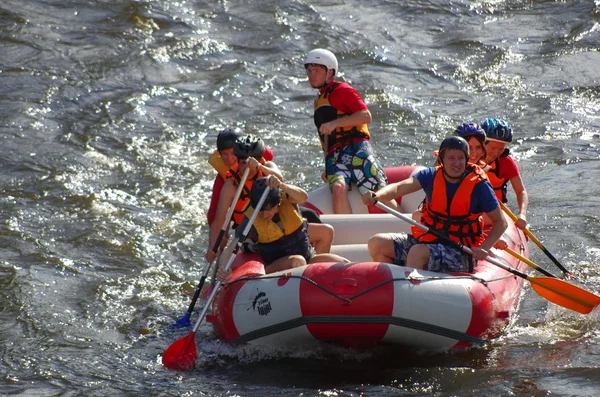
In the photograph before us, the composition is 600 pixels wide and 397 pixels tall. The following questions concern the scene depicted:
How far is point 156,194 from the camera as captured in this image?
391 inches

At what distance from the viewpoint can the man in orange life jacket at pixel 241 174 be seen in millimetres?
6359

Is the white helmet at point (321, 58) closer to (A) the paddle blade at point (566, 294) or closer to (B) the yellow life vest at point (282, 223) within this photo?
(B) the yellow life vest at point (282, 223)

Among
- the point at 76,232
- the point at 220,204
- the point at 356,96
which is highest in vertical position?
the point at 356,96

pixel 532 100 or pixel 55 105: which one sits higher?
pixel 532 100

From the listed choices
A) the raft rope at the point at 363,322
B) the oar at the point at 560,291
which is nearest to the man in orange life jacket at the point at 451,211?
the oar at the point at 560,291

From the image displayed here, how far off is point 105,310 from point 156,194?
2.86 m

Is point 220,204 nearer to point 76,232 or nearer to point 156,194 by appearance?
point 76,232

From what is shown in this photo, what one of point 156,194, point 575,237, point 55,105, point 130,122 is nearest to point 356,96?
point 575,237

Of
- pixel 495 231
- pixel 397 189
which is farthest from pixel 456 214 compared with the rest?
pixel 397 189

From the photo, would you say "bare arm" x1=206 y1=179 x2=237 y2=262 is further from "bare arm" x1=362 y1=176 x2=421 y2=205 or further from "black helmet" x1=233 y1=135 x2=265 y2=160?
"bare arm" x1=362 y1=176 x2=421 y2=205

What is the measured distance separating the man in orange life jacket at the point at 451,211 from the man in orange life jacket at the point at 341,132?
60.4 inches

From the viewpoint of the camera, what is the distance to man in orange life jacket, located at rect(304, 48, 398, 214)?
25.0 feet

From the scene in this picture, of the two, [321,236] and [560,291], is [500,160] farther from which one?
[321,236]

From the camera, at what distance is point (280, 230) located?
20.6 feet
